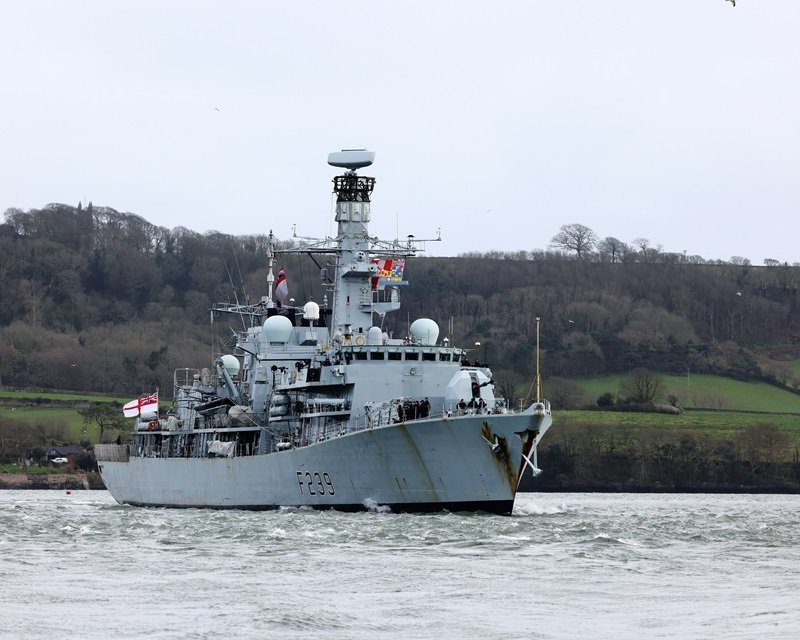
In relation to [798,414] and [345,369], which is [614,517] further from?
[798,414]

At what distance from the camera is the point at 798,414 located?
400 feet

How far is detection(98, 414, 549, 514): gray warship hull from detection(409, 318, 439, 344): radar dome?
728 centimetres

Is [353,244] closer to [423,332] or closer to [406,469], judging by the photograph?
[423,332]

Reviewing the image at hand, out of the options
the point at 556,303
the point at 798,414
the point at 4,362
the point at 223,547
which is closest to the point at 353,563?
the point at 223,547

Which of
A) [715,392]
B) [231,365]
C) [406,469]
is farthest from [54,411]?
[406,469]

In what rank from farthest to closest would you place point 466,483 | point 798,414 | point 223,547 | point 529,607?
point 798,414
point 466,483
point 223,547
point 529,607

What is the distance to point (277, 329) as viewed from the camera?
57719 millimetres

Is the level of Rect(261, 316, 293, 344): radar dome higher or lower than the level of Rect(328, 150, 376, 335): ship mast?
lower

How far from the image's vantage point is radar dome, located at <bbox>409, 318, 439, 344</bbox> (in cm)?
5544

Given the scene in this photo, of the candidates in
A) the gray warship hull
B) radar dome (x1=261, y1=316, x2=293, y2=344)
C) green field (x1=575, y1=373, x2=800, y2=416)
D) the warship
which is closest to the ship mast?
the warship

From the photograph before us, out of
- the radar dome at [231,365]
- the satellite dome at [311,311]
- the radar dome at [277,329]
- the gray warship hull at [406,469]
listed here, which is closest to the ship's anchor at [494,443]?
the gray warship hull at [406,469]

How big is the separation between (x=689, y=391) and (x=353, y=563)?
98878 mm

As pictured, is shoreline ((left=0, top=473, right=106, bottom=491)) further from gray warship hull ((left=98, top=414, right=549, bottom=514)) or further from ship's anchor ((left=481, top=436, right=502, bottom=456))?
ship's anchor ((left=481, top=436, right=502, bottom=456))

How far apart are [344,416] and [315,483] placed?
2.62 meters
